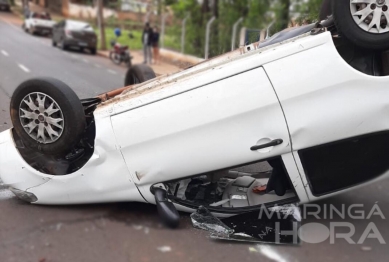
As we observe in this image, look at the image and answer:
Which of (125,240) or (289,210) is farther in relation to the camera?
(289,210)

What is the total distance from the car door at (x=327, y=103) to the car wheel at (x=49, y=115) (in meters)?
1.69

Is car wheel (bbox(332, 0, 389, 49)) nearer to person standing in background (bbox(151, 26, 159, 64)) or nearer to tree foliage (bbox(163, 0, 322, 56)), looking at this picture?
tree foliage (bbox(163, 0, 322, 56))

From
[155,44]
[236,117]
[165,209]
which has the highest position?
[236,117]

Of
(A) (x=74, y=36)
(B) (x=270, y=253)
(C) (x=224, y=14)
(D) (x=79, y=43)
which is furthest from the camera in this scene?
(D) (x=79, y=43)

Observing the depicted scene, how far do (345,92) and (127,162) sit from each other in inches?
72.2

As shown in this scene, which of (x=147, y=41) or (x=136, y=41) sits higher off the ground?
(x=147, y=41)

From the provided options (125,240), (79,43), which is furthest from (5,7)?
(125,240)

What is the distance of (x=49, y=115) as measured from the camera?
3.83 meters

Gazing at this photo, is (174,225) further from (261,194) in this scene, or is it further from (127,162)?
(261,194)

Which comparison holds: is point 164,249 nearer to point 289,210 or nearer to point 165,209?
point 165,209

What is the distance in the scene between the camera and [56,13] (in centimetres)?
4509

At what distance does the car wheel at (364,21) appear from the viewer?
3422mm

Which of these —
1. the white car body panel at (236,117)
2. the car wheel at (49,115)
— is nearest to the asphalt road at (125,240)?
the white car body panel at (236,117)

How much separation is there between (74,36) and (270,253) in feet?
64.0
